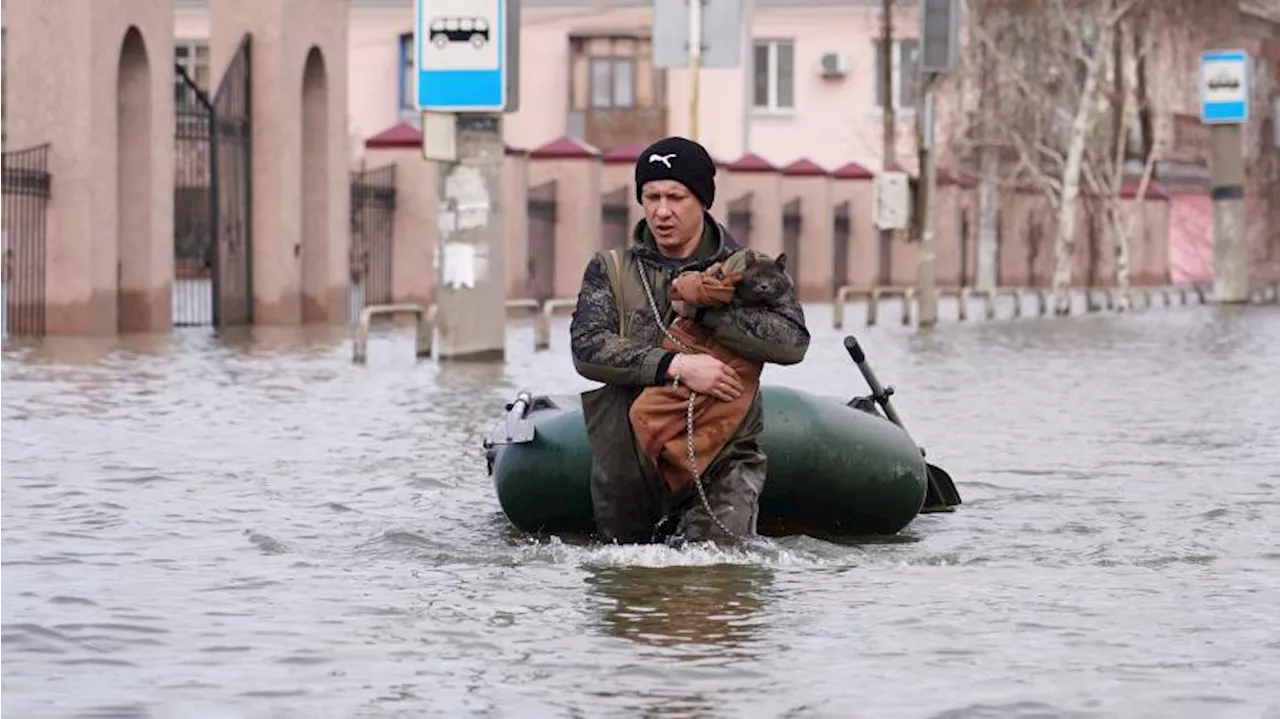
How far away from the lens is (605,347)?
10812mm

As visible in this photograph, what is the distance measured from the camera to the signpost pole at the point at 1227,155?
58.2m

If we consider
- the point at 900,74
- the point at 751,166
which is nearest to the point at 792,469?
the point at 751,166

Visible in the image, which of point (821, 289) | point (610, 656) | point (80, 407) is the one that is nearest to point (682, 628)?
A: point (610, 656)

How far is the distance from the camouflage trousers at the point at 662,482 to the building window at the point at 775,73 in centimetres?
6906

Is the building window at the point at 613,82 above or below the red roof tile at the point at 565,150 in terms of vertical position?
above

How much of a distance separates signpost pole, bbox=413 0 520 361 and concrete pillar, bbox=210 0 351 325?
33.8 feet

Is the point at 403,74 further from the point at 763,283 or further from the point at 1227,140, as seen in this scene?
the point at 763,283

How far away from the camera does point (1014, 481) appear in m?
15.6

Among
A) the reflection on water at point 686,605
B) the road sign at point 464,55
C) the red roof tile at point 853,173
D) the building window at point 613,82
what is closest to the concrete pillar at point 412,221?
the road sign at point 464,55

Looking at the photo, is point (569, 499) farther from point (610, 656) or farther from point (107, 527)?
point (610, 656)

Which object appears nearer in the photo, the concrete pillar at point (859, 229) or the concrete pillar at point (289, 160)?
the concrete pillar at point (289, 160)

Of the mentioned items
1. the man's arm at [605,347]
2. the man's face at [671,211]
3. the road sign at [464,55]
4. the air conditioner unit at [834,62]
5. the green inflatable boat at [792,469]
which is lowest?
the green inflatable boat at [792,469]

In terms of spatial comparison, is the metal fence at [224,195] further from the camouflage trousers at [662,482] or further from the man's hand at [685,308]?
the man's hand at [685,308]

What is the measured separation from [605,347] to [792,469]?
1.41 m
